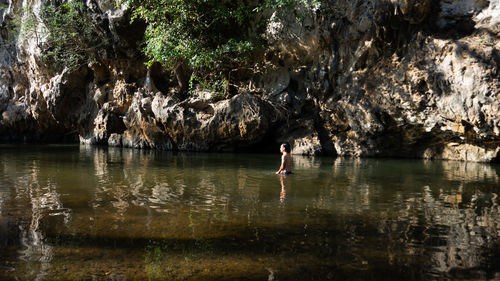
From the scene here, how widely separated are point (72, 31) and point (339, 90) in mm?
17046

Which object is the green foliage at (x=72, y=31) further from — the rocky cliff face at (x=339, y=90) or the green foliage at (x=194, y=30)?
the green foliage at (x=194, y=30)

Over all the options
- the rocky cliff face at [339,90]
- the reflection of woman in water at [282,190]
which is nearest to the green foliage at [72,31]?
the rocky cliff face at [339,90]

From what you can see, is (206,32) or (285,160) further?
(206,32)

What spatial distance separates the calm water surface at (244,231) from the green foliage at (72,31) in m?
18.4

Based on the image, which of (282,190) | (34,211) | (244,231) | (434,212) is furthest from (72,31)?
(434,212)

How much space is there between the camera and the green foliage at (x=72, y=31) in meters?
24.0

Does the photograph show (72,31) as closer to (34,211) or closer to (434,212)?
(34,211)

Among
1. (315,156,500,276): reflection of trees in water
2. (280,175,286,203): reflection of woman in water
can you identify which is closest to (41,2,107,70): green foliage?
(280,175,286,203): reflection of woman in water

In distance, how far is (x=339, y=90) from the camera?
1828cm

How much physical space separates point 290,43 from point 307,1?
2776mm

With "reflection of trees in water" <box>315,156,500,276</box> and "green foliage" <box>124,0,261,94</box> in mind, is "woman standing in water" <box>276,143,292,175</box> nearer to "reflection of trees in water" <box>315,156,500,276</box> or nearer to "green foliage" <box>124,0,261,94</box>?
"reflection of trees in water" <box>315,156,500,276</box>

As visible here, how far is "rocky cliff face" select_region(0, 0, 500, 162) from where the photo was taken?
47.3 feet

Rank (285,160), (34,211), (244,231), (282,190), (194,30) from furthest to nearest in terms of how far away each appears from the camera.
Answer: (194,30)
(285,160)
(282,190)
(34,211)
(244,231)

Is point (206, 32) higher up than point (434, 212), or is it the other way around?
point (206, 32)
